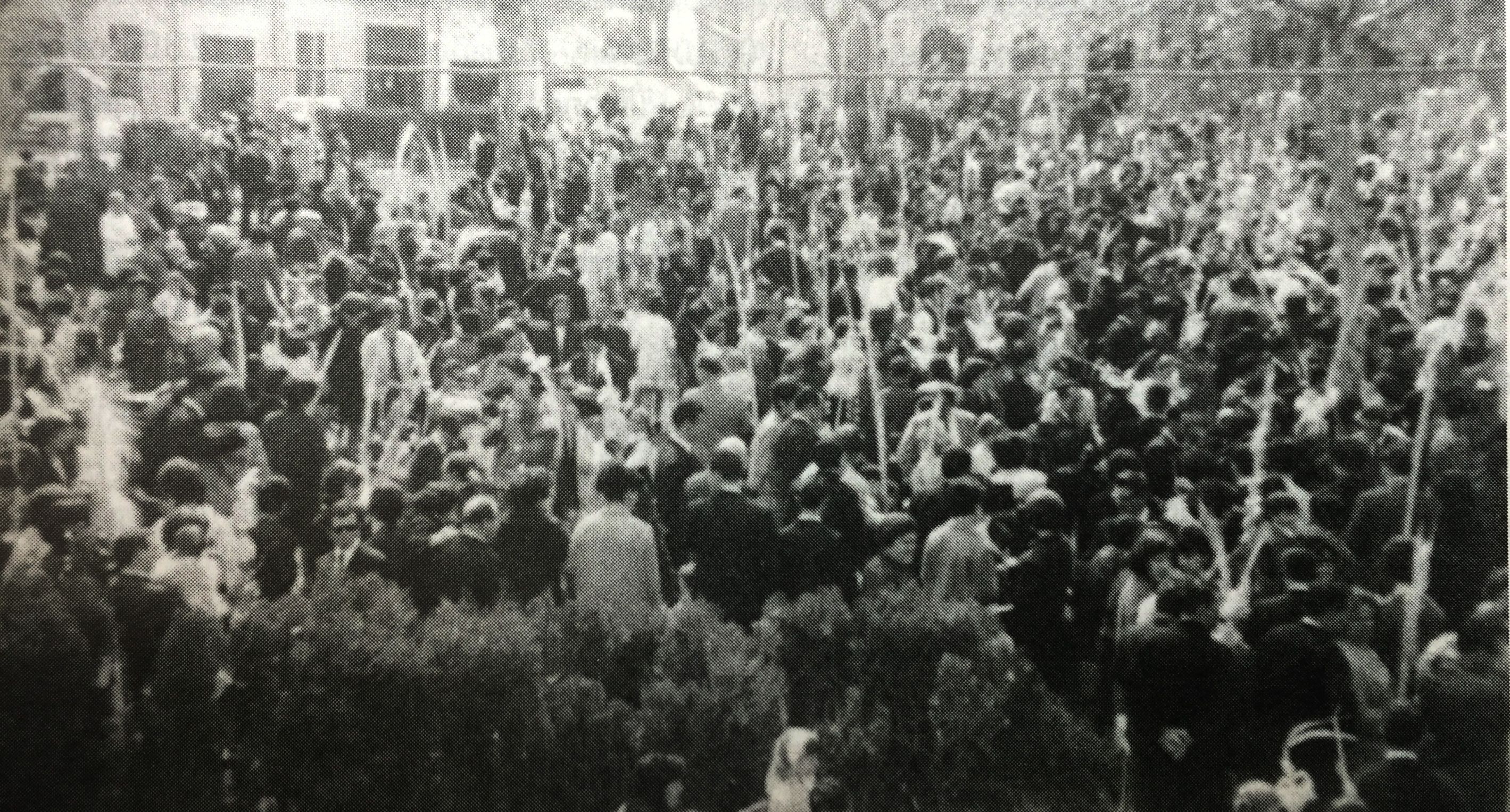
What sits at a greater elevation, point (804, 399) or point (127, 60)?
Result: point (127, 60)

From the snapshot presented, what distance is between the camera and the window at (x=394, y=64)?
254 cm

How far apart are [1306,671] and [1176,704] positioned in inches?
8.0

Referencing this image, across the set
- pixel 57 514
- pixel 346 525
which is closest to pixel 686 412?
pixel 346 525

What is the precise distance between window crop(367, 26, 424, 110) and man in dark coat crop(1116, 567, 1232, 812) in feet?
4.44

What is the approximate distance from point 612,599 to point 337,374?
0.53 meters

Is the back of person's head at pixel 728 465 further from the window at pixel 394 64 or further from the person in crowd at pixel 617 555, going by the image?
the window at pixel 394 64

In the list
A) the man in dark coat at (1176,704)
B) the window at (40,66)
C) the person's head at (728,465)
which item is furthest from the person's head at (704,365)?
the window at (40,66)

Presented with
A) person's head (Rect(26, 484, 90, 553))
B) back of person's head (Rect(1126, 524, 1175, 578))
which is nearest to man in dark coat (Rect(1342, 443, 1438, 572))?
back of person's head (Rect(1126, 524, 1175, 578))

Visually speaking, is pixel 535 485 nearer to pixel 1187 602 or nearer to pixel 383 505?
pixel 383 505

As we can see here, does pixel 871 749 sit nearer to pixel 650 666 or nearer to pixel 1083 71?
pixel 650 666

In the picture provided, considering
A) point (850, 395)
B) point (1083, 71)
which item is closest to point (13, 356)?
point (850, 395)

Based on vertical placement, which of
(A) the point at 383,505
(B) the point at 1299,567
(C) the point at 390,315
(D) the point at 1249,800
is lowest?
(D) the point at 1249,800

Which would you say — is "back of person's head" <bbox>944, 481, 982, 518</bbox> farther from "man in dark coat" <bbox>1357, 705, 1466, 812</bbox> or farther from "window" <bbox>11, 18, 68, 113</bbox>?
"window" <bbox>11, 18, 68, 113</bbox>

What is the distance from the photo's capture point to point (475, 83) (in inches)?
100
